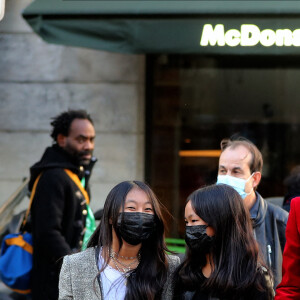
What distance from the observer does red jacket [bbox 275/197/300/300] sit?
3551 millimetres

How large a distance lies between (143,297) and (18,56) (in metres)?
5.30

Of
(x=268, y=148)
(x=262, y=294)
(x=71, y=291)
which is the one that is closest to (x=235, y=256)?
(x=262, y=294)

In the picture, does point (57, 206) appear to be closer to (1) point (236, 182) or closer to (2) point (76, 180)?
(2) point (76, 180)

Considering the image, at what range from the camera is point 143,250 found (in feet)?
12.0

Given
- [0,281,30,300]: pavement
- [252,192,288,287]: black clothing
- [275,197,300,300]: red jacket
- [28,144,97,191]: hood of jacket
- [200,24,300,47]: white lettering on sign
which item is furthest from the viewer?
[0,281,30,300]: pavement

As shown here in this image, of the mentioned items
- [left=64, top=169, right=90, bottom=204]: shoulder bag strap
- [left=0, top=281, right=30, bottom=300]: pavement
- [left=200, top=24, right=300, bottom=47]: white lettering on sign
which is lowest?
[left=0, top=281, right=30, bottom=300]: pavement

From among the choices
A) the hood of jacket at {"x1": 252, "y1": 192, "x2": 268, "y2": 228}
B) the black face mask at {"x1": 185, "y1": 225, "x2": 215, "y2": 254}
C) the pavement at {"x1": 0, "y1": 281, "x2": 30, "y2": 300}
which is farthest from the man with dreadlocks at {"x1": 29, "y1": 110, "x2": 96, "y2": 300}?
the black face mask at {"x1": 185, "y1": 225, "x2": 215, "y2": 254}

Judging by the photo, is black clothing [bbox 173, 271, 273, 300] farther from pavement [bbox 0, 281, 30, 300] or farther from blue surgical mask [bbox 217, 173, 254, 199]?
pavement [bbox 0, 281, 30, 300]

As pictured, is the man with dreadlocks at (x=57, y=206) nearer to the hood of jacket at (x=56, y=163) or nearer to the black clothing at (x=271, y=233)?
the hood of jacket at (x=56, y=163)

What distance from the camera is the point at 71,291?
3.49 metres

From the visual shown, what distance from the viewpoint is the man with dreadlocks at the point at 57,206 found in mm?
5301

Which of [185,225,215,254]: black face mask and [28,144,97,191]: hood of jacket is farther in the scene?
[28,144,97,191]: hood of jacket

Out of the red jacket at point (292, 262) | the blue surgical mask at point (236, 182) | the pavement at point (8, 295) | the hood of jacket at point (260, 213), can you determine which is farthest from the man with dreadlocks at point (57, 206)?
the red jacket at point (292, 262)

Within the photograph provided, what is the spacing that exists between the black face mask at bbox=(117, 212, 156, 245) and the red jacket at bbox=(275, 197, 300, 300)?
27.6 inches
